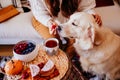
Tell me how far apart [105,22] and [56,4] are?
492mm

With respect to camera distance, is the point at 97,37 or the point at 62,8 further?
the point at 62,8

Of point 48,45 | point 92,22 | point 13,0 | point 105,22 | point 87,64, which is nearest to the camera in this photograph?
point 92,22

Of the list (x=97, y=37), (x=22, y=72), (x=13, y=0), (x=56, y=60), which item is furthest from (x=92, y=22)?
(x=13, y=0)

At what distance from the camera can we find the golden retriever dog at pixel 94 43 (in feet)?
4.86

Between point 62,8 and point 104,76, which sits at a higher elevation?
point 62,8

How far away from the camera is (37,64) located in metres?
1.55

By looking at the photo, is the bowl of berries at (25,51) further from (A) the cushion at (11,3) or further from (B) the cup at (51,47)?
(A) the cushion at (11,3)

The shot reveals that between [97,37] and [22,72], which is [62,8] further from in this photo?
[22,72]

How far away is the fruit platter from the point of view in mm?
1455

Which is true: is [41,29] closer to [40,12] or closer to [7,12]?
[40,12]

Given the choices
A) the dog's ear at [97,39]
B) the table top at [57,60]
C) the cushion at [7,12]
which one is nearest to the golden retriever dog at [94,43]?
the dog's ear at [97,39]

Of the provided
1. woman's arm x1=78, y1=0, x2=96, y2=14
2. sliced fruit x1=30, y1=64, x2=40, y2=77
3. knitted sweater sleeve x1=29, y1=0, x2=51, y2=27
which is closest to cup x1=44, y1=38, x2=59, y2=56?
sliced fruit x1=30, y1=64, x2=40, y2=77

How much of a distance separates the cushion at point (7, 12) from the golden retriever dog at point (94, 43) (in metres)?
0.71

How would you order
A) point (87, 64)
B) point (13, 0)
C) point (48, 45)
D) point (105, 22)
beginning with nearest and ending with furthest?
point (48, 45)
point (87, 64)
point (105, 22)
point (13, 0)
